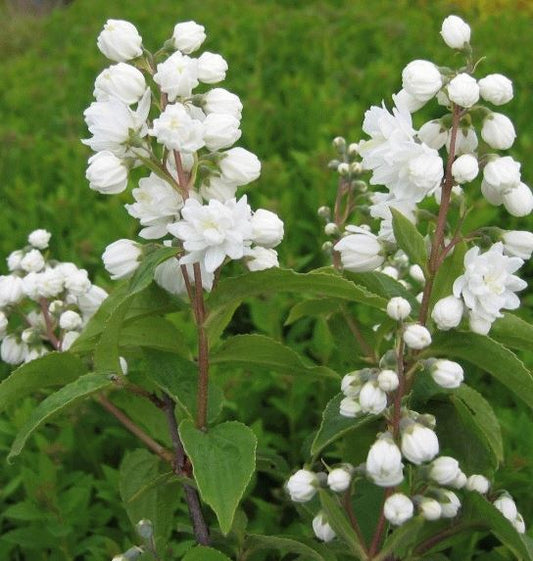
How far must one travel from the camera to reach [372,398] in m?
1.54

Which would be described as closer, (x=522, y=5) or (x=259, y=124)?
(x=259, y=124)

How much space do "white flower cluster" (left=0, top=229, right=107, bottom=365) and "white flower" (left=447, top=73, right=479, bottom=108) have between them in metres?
1.12

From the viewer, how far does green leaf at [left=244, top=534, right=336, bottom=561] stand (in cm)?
171

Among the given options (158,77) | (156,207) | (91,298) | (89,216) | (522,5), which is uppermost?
(158,77)

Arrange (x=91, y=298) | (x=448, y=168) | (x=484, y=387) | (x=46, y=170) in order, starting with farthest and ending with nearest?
(x=46, y=170), (x=484, y=387), (x=91, y=298), (x=448, y=168)

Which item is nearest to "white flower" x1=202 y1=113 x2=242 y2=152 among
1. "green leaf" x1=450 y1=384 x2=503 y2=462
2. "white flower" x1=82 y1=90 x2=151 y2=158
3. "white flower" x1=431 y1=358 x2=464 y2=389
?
"white flower" x1=82 y1=90 x2=151 y2=158

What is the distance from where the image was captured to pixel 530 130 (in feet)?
16.8

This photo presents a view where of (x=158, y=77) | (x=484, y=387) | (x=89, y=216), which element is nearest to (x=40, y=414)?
(x=158, y=77)

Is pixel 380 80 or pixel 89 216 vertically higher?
pixel 89 216

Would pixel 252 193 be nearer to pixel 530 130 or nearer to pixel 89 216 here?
pixel 89 216

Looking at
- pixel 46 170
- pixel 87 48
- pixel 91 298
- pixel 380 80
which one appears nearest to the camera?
pixel 91 298

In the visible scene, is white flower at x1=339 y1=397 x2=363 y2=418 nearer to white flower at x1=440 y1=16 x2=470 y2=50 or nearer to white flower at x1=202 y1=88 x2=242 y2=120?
white flower at x1=202 y1=88 x2=242 y2=120

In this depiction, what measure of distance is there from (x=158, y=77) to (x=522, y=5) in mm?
10092

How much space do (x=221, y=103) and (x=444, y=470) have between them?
2.61ft
